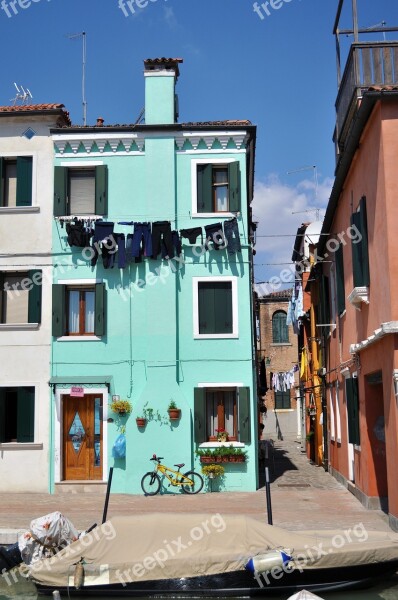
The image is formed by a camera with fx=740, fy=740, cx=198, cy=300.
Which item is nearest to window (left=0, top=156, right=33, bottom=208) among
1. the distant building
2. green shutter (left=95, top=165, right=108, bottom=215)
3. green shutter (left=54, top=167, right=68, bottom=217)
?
green shutter (left=54, top=167, right=68, bottom=217)

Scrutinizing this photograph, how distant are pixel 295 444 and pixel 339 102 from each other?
24.9 m

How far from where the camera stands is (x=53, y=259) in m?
21.0

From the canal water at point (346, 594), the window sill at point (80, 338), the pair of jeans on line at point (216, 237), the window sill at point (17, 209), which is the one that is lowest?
the canal water at point (346, 594)

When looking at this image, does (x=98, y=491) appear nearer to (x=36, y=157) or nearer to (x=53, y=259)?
(x=53, y=259)

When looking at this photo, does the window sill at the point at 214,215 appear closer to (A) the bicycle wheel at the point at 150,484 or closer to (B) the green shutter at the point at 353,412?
(B) the green shutter at the point at 353,412

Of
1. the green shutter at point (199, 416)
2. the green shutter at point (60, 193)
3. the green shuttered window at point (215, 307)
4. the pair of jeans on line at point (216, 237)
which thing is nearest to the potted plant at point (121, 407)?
the green shutter at point (199, 416)

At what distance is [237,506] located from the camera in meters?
16.8

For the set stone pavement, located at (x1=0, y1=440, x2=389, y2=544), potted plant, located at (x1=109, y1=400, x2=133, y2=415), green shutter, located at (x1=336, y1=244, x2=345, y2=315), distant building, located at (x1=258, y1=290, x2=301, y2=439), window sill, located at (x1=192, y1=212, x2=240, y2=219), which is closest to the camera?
stone pavement, located at (x1=0, y1=440, x2=389, y2=544)

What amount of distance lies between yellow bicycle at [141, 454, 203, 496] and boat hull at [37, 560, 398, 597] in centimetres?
877

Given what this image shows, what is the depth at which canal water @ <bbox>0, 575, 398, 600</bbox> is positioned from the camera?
33.6ft

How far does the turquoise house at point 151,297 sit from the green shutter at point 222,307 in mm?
32

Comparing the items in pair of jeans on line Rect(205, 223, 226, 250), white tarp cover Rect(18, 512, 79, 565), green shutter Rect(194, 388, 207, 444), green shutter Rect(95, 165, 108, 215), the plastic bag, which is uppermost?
green shutter Rect(95, 165, 108, 215)

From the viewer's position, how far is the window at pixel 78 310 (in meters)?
20.6

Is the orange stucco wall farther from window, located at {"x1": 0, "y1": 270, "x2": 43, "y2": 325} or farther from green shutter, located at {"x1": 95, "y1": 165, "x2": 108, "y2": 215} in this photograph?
window, located at {"x1": 0, "y1": 270, "x2": 43, "y2": 325}
